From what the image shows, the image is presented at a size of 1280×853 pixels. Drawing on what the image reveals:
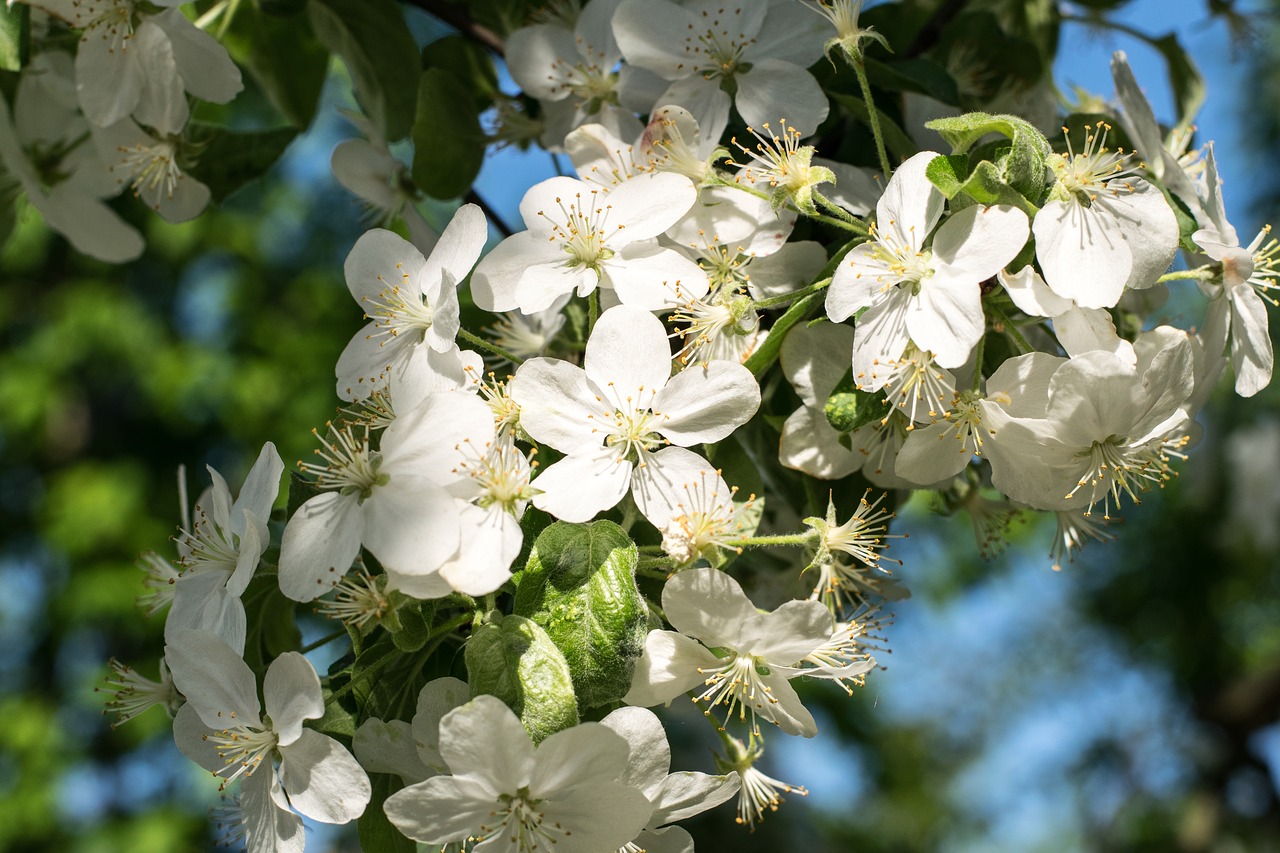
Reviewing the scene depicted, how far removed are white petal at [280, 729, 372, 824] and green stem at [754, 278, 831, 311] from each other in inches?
15.5

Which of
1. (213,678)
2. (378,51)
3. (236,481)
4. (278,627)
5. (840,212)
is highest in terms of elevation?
(840,212)

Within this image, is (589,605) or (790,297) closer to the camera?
(589,605)

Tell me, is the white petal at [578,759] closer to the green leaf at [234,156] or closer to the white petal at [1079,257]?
the white petal at [1079,257]

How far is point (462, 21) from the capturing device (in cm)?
115

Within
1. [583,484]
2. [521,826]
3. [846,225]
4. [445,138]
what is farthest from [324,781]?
[445,138]

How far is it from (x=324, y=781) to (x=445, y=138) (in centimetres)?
60

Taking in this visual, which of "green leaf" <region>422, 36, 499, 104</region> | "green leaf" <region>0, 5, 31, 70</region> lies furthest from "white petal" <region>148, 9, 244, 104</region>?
"green leaf" <region>422, 36, 499, 104</region>

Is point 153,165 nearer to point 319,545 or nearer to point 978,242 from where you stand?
point 319,545

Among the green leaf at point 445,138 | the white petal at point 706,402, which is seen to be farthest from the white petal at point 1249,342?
the green leaf at point 445,138

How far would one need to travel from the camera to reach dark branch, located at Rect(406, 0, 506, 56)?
1.13 meters

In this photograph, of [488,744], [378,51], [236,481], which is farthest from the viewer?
[236,481]

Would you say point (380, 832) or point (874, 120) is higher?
point (874, 120)

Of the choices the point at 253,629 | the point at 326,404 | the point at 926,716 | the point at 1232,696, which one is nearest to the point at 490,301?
the point at 253,629

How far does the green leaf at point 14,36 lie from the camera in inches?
37.1
